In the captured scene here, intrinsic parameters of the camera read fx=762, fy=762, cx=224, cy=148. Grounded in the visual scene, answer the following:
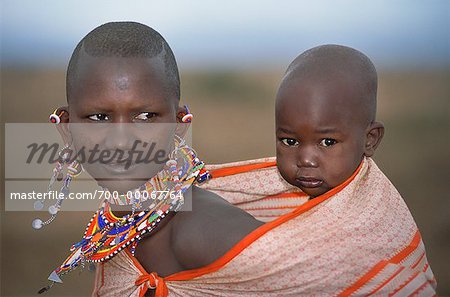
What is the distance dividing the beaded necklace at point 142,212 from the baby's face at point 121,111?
2.9 inches

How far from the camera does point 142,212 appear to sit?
2.26m

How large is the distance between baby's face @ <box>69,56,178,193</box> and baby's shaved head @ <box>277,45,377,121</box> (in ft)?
1.43

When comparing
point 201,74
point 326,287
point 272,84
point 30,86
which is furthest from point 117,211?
point 201,74

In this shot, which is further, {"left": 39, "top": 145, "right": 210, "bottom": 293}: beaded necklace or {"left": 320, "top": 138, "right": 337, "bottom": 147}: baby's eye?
{"left": 320, "top": 138, "right": 337, "bottom": 147}: baby's eye

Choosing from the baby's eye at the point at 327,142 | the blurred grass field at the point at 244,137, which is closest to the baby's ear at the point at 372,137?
the baby's eye at the point at 327,142

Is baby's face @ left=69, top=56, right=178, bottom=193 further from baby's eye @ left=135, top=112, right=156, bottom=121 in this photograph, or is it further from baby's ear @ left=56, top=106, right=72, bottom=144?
baby's ear @ left=56, top=106, right=72, bottom=144

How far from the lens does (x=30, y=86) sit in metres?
12.0

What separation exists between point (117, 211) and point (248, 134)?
281 inches

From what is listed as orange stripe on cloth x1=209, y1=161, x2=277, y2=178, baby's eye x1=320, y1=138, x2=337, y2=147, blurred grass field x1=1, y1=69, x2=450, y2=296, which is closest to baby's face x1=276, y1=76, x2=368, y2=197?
baby's eye x1=320, y1=138, x2=337, y2=147

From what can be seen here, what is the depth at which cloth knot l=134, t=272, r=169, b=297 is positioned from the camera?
7.23ft

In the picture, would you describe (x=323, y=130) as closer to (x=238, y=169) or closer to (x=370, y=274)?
(x=370, y=274)

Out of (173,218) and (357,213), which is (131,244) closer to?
(173,218)

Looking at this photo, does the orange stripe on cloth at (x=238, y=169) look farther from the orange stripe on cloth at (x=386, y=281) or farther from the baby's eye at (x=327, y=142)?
the orange stripe on cloth at (x=386, y=281)

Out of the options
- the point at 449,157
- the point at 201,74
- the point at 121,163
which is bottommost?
the point at 201,74
